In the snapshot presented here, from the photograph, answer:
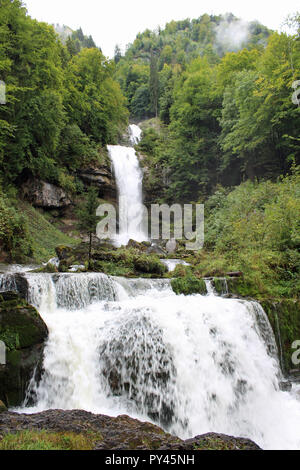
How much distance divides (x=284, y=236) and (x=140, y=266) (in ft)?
19.0

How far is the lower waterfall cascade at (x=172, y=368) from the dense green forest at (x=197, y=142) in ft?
10.2

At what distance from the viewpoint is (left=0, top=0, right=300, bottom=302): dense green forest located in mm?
11266

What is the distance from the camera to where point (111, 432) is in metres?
3.23

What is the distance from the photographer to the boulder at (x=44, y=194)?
18500 mm

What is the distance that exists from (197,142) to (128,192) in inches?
304

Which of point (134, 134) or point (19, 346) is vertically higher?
point (134, 134)

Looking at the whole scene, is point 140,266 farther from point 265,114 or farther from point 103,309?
point 265,114

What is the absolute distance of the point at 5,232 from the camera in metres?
11.5

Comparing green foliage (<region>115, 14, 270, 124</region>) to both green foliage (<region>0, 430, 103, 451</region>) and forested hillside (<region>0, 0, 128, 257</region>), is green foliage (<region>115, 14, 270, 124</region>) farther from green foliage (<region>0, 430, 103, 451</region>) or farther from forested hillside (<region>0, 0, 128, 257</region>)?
green foliage (<region>0, 430, 103, 451</region>)

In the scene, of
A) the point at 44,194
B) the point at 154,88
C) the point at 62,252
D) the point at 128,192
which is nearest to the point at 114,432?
the point at 62,252

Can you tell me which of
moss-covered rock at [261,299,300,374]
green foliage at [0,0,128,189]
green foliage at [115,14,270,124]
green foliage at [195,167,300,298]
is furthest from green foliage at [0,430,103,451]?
green foliage at [115,14,270,124]

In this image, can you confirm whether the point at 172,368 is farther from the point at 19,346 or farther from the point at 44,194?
the point at 44,194

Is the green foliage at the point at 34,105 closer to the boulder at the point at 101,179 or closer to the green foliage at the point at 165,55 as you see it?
the boulder at the point at 101,179

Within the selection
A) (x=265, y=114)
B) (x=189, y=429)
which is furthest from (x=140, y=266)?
(x=265, y=114)
